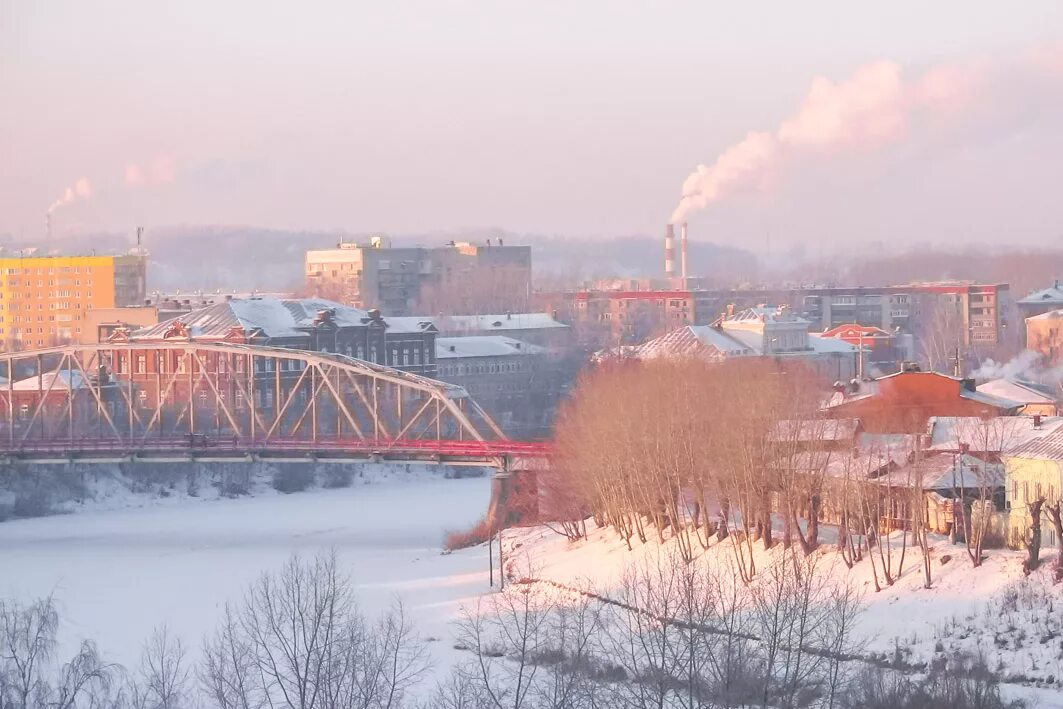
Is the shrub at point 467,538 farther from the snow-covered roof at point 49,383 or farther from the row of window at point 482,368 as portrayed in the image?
the row of window at point 482,368

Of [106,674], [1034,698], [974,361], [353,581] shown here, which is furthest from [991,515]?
[974,361]

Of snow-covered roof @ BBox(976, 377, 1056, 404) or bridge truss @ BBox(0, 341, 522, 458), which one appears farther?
bridge truss @ BBox(0, 341, 522, 458)

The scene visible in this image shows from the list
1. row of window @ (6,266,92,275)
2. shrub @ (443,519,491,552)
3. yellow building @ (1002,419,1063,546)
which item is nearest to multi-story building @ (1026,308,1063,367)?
shrub @ (443,519,491,552)

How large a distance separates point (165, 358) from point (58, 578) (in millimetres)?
23533

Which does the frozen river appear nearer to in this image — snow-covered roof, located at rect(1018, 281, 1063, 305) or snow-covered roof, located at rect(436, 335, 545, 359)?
snow-covered roof, located at rect(436, 335, 545, 359)

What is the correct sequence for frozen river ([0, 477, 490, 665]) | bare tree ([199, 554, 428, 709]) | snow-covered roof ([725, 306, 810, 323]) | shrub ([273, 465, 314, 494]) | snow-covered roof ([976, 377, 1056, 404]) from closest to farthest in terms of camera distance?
bare tree ([199, 554, 428, 709])
frozen river ([0, 477, 490, 665])
snow-covered roof ([976, 377, 1056, 404])
shrub ([273, 465, 314, 494])
snow-covered roof ([725, 306, 810, 323])

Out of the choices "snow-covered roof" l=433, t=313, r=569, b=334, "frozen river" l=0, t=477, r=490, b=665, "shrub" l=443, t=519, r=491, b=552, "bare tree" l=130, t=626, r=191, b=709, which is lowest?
"frozen river" l=0, t=477, r=490, b=665

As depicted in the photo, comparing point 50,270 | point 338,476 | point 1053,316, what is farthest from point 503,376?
point 50,270

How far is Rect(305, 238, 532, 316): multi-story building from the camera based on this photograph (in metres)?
93.1

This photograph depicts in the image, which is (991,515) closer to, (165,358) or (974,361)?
(165,358)

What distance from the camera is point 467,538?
36.5 meters

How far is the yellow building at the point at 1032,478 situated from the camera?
2597cm

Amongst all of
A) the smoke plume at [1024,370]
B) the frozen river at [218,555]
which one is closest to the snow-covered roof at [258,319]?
the frozen river at [218,555]

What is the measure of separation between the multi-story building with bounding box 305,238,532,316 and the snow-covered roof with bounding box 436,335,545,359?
23.5 metres
